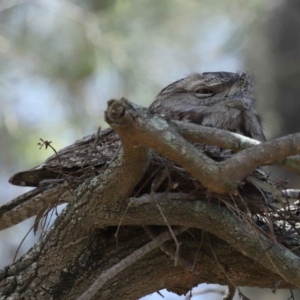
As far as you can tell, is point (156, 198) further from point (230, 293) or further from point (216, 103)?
point (216, 103)

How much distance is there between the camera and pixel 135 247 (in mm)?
3127

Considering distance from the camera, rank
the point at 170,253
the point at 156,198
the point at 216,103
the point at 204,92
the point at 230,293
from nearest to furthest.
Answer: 1. the point at 156,198
2. the point at 170,253
3. the point at 230,293
4. the point at 216,103
5. the point at 204,92

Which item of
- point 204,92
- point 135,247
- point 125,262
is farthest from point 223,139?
point 204,92

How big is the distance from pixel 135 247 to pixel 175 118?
943mm

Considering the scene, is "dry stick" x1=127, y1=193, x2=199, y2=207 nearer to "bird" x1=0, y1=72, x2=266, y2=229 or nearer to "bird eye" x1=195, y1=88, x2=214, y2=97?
"bird" x1=0, y1=72, x2=266, y2=229

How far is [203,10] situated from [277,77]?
1456 mm

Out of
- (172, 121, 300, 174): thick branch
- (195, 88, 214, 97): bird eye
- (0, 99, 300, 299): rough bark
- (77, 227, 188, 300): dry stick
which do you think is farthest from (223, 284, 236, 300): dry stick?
(172, 121, 300, 174): thick branch

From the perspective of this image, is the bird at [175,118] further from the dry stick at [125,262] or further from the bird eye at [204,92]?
the dry stick at [125,262]

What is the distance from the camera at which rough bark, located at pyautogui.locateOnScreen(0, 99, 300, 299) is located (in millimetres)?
2828

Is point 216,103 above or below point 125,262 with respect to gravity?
above

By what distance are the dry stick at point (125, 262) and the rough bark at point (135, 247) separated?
0.07 m

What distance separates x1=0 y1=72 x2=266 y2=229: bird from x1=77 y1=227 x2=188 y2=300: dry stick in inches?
15.0

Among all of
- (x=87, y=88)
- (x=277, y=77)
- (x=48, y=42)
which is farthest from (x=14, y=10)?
(x=277, y=77)

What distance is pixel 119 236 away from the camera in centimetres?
316
